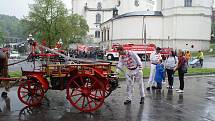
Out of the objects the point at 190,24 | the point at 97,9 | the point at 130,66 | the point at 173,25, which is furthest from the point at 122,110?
the point at 97,9

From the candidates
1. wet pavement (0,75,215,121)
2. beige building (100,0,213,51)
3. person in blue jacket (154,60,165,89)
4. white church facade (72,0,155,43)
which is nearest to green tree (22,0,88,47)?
beige building (100,0,213,51)

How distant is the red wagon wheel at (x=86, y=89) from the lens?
1063cm

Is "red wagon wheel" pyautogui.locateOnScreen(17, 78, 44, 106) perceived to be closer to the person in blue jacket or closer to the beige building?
the person in blue jacket

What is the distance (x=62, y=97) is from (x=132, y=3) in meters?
98.9

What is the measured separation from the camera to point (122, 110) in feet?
35.4

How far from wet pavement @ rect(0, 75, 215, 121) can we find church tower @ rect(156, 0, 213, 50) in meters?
66.0

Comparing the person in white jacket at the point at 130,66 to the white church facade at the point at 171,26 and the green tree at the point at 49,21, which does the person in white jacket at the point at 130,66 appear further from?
the white church facade at the point at 171,26

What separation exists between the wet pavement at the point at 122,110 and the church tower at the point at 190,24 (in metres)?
66.0

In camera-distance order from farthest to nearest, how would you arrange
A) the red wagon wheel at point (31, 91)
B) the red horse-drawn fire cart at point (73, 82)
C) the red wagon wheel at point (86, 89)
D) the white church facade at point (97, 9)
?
the white church facade at point (97, 9) < the red wagon wheel at point (31, 91) < the red horse-drawn fire cart at point (73, 82) < the red wagon wheel at point (86, 89)

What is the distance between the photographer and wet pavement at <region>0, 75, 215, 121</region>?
9719 millimetres

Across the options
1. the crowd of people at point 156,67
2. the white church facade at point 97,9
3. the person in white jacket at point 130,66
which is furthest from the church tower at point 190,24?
the person in white jacket at point 130,66

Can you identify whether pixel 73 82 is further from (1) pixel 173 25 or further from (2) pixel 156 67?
(1) pixel 173 25

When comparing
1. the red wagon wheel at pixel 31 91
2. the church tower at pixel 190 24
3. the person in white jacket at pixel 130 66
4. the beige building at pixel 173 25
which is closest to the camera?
the red wagon wheel at pixel 31 91

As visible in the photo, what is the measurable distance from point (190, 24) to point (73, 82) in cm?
7089
